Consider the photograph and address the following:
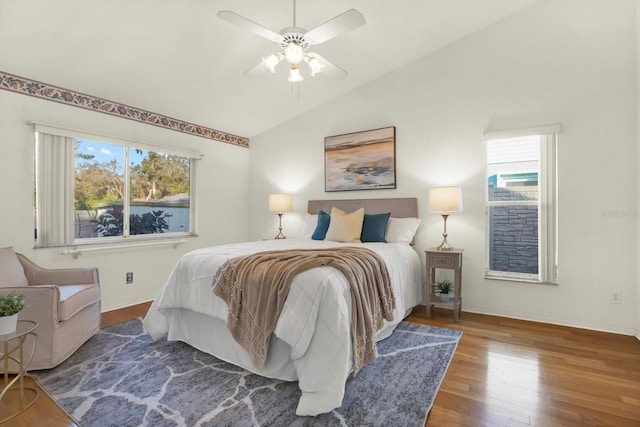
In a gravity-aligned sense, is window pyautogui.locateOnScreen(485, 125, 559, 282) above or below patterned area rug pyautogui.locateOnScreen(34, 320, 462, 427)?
above

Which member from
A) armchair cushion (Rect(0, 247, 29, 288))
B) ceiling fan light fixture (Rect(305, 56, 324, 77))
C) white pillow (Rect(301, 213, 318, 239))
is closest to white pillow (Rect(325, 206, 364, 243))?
white pillow (Rect(301, 213, 318, 239))

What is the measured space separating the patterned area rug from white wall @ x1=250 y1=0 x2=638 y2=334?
4.75 ft

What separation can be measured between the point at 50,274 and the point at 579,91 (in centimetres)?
519

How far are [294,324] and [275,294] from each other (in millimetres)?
229

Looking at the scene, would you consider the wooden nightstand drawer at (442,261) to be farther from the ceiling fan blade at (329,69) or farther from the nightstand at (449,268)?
the ceiling fan blade at (329,69)

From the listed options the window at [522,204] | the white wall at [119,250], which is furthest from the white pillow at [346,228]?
the white wall at [119,250]

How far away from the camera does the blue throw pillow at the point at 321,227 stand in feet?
13.3

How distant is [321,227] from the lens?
4.11 metres

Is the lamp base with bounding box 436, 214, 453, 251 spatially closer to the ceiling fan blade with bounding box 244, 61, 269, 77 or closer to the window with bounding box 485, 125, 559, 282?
the window with bounding box 485, 125, 559, 282

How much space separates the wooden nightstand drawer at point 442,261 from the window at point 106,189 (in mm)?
3313

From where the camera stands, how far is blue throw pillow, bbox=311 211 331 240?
13.3ft

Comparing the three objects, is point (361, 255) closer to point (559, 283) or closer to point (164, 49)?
point (559, 283)

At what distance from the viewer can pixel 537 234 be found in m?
3.40

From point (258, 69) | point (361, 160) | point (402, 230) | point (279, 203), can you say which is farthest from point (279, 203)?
point (258, 69)
